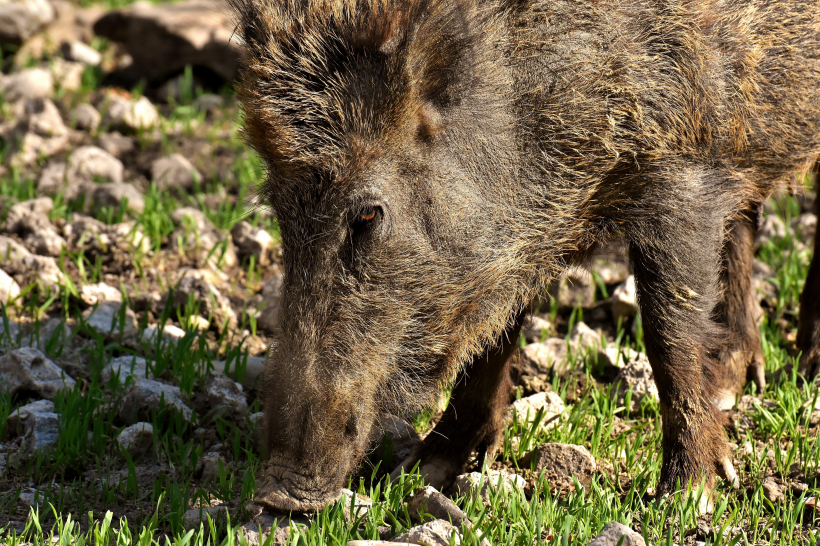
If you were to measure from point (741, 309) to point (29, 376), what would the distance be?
11.0ft

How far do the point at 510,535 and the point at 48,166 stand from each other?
423cm

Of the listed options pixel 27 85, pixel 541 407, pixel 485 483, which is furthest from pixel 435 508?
pixel 27 85

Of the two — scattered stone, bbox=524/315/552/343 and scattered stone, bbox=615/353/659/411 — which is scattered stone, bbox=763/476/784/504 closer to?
scattered stone, bbox=615/353/659/411

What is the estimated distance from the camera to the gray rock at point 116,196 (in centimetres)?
559

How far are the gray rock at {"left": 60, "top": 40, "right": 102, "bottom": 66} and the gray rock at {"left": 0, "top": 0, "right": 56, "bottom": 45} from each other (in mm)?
286

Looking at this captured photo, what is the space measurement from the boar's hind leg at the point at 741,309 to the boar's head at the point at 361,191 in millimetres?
1767

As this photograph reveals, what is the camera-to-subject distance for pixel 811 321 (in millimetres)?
4578

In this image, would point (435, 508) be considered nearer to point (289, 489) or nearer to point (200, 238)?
Result: point (289, 489)

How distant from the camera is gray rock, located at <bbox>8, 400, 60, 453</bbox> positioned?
3.64 m

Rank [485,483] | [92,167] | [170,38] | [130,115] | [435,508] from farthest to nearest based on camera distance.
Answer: [170,38] < [130,115] < [92,167] < [485,483] < [435,508]

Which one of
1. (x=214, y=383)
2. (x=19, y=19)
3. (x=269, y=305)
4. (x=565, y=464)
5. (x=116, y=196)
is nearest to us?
(x=565, y=464)

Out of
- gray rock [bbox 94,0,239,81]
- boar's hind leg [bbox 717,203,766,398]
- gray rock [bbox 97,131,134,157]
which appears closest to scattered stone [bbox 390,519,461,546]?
boar's hind leg [bbox 717,203,766,398]

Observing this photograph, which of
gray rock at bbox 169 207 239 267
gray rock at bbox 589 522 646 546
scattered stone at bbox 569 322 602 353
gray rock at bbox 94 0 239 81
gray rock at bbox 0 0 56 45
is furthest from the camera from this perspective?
gray rock at bbox 0 0 56 45

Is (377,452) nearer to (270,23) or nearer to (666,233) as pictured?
(666,233)
